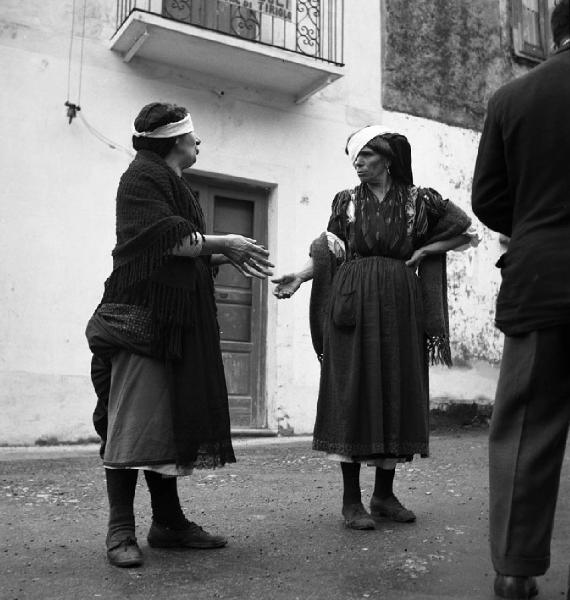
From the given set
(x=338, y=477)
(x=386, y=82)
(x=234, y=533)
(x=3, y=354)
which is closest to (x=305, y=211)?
(x=386, y=82)

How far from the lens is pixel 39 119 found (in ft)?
26.3

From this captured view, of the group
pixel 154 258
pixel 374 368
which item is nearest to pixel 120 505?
pixel 154 258

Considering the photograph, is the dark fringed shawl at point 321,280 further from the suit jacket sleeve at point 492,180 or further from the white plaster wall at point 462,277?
the white plaster wall at point 462,277

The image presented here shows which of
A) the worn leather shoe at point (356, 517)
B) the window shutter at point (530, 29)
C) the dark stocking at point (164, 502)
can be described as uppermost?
the window shutter at point (530, 29)

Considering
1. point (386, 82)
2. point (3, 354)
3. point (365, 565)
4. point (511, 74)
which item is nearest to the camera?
point (365, 565)

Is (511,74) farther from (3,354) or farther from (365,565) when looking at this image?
(365,565)

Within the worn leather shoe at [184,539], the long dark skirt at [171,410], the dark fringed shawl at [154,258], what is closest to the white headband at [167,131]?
the dark fringed shawl at [154,258]

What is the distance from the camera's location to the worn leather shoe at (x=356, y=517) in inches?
145

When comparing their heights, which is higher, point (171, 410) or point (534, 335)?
point (534, 335)

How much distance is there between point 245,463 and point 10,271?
123 inches

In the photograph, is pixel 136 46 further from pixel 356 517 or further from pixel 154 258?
A: pixel 356 517

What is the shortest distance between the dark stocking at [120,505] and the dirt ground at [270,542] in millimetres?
135

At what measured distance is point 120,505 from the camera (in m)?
3.21

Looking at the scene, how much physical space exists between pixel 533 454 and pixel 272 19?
793 centimetres
